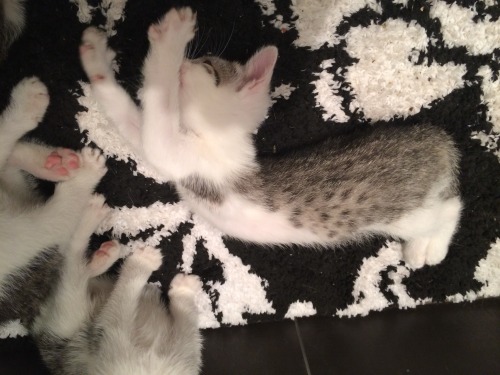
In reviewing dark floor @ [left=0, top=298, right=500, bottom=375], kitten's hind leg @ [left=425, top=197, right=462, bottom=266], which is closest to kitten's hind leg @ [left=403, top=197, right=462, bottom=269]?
kitten's hind leg @ [left=425, top=197, right=462, bottom=266]

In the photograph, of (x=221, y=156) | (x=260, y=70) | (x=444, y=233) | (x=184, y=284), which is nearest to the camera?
(x=260, y=70)

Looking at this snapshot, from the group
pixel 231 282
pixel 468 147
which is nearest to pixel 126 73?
pixel 231 282

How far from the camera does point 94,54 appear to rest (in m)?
1.57

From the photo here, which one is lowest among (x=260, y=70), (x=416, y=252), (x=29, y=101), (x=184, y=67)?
(x=29, y=101)

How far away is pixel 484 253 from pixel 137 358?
1.28m

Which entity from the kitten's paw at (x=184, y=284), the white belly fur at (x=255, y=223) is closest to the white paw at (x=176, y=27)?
the white belly fur at (x=255, y=223)

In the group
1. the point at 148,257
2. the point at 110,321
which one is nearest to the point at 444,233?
the point at 148,257

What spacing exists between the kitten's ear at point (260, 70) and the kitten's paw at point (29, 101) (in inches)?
26.0

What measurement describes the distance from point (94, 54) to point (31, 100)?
9.9 inches

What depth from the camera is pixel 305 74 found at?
5.46ft

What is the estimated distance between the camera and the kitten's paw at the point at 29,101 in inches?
60.9

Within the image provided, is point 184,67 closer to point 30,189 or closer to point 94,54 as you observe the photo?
point 94,54

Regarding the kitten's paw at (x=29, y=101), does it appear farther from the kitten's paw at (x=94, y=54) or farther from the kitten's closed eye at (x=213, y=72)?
the kitten's closed eye at (x=213, y=72)

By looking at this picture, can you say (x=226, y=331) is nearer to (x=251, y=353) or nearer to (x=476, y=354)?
(x=251, y=353)
